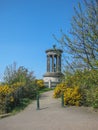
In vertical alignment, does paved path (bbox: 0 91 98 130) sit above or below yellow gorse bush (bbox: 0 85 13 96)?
below

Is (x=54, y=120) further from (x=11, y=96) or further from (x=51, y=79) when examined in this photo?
(x=51, y=79)

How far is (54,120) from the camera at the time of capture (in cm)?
1543

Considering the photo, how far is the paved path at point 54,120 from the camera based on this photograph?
45.4ft

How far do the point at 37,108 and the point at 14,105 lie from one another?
2.76 meters

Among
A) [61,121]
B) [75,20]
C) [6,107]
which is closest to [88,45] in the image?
[75,20]

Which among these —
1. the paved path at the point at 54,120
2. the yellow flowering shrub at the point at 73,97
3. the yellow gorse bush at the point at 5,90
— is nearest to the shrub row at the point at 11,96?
the yellow gorse bush at the point at 5,90

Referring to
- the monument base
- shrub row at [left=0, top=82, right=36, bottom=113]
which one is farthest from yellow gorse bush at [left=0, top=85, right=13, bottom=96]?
the monument base

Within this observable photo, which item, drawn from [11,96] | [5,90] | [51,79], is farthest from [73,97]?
[51,79]

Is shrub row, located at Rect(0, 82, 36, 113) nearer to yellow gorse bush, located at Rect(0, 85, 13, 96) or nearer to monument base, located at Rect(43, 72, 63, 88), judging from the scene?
yellow gorse bush, located at Rect(0, 85, 13, 96)

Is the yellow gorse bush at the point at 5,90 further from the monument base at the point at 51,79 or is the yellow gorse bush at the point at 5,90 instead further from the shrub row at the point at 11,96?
the monument base at the point at 51,79

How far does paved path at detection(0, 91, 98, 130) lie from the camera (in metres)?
13.8

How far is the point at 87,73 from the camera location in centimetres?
1336

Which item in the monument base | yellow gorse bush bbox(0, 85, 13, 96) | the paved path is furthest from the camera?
the monument base

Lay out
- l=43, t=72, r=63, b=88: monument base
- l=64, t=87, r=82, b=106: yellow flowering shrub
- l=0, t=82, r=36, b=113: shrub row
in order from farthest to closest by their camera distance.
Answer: l=43, t=72, r=63, b=88: monument base < l=0, t=82, r=36, b=113: shrub row < l=64, t=87, r=82, b=106: yellow flowering shrub
